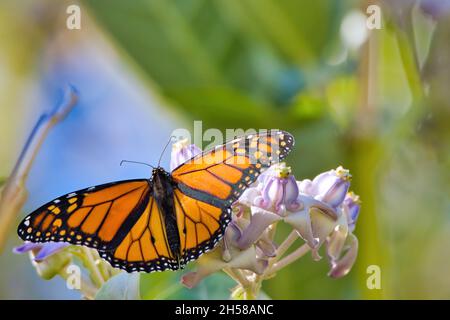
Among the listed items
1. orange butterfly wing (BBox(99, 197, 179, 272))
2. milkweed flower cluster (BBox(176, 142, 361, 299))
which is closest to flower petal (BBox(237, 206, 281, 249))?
milkweed flower cluster (BBox(176, 142, 361, 299))

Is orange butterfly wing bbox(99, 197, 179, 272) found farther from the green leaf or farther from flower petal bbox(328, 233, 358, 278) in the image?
flower petal bbox(328, 233, 358, 278)

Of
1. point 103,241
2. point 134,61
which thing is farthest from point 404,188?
point 103,241

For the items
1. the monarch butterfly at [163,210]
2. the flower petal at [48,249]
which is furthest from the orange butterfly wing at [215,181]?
the flower petal at [48,249]

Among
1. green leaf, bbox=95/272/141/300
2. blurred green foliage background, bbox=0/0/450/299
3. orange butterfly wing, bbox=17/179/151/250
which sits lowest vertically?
green leaf, bbox=95/272/141/300

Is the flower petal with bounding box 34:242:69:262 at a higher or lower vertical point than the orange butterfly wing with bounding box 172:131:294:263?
lower

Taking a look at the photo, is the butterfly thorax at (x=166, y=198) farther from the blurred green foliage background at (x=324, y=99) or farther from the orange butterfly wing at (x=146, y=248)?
the blurred green foliage background at (x=324, y=99)

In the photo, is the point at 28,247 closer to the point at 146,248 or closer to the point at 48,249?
the point at 48,249
